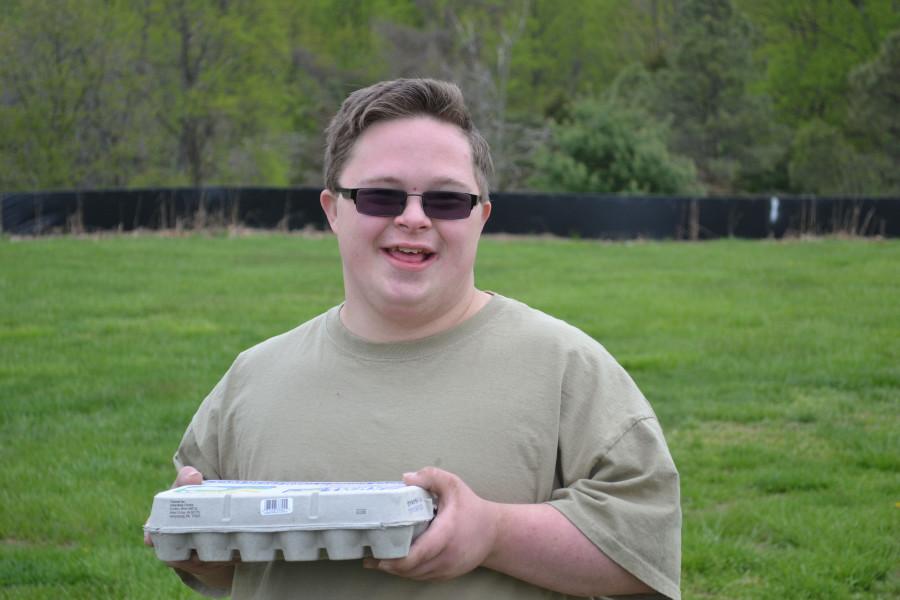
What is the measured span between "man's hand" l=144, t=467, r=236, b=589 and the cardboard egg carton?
0.27 feet

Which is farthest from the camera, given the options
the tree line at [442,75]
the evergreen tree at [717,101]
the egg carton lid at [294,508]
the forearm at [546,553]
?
the evergreen tree at [717,101]

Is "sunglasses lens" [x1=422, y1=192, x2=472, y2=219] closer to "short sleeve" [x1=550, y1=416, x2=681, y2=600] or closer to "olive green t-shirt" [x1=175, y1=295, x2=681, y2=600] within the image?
"olive green t-shirt" [x1=175, y1=295, x2=681, y2=600]

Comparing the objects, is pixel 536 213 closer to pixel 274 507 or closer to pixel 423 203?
pixel 423 203

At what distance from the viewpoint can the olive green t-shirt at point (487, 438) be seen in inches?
83.7

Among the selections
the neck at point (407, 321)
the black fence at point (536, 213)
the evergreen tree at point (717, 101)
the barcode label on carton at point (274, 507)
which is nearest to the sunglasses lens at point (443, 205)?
the neck at point (407, 321)

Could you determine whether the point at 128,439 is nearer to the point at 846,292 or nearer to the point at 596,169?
the point at 846,292

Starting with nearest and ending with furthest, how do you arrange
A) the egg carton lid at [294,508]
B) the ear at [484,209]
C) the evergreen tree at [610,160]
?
1. the egg carton lid at [294,508]
2. the ear at [484,209]
3. the evergreen tree at [610,160]

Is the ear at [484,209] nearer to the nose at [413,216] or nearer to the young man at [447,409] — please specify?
the young man at [447,409]

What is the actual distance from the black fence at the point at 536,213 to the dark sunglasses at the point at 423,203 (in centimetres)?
2053

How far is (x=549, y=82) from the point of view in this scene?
64.8 m

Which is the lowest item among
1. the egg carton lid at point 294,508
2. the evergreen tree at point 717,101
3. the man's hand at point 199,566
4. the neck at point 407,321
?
the man's hand at point 199,566

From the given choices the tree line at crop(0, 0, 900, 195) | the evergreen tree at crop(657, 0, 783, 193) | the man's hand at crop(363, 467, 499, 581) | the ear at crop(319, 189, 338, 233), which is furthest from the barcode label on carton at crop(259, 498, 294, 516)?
the evergreen tree at crop(657, 0, 783, 193)

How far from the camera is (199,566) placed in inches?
85.0

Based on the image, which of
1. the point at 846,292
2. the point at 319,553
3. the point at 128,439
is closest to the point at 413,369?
the point at 319,553
